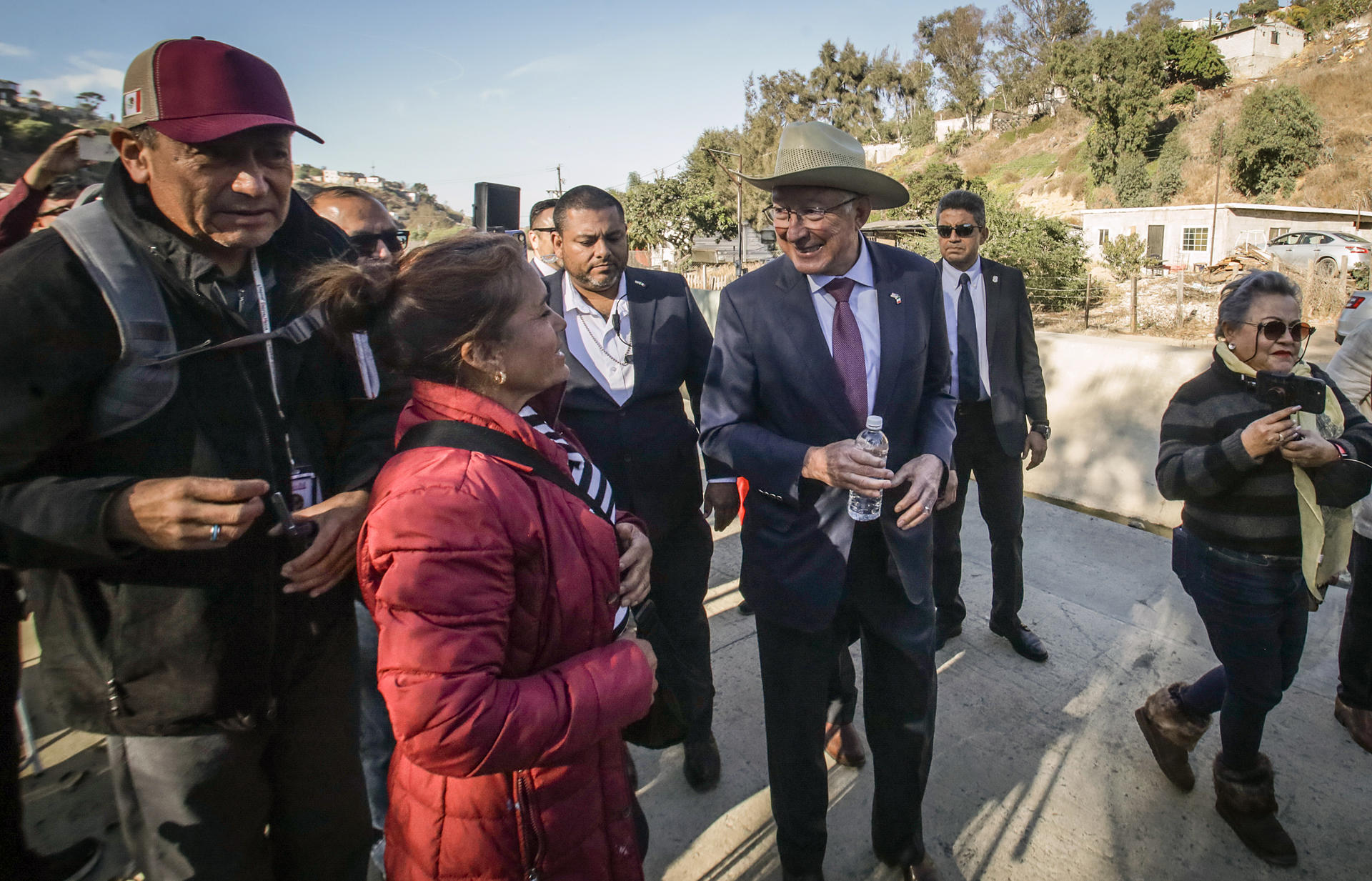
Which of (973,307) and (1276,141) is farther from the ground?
(1276,141)

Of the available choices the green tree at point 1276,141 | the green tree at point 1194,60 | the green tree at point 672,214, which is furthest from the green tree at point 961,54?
the green tree at point 672,214

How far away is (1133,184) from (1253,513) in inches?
1710

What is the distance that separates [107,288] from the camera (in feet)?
4.43

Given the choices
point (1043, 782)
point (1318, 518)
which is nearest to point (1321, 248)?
point (1318, 518)

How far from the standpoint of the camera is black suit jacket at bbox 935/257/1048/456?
3.56 metres

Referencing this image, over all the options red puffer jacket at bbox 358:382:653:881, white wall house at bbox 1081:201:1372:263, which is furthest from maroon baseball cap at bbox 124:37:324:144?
white wall house at bbox 1081:201:1372:263

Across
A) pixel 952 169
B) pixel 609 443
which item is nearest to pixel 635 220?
pixel 952 169

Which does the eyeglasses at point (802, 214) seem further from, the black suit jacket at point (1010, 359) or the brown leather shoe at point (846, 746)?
the brown leather shoe at point (846, 746)

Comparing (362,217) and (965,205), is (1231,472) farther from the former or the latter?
(362,217)

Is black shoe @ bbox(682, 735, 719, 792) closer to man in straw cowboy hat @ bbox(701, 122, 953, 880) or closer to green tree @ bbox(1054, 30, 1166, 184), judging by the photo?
man in straw cowboy hat @ bbox(701, 122, 953, 880)

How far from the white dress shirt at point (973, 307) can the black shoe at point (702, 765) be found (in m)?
2.05

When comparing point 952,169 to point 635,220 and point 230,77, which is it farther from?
point 230,77

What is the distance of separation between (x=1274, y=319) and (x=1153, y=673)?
1.84 meters

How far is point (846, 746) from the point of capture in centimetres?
286
